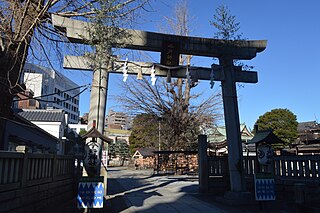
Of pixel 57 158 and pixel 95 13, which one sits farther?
pixel 57 158

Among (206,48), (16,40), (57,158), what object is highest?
(206,48)

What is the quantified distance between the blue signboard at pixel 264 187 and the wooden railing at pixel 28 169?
6145mm

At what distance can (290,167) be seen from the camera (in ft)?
33.5

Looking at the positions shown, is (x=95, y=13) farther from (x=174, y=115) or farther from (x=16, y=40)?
(x=174, y=115)

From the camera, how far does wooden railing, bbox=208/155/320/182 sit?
925cm

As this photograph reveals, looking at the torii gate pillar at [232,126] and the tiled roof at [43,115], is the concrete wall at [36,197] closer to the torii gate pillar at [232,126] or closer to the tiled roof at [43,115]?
the torii gate pillar at [232,126]

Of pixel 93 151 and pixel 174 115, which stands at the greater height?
pixel 174 115

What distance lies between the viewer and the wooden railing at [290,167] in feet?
30.3

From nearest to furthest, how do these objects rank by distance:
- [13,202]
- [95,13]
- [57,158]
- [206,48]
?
[13,202] → [95,13] → [57,158] → [206,48]

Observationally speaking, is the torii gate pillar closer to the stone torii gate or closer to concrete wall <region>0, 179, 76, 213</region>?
the stone torii gate

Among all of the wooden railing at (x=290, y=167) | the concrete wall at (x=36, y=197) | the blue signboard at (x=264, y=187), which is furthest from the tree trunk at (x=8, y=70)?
the wooden railing at (x=290, y=167)

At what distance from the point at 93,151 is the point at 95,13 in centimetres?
391

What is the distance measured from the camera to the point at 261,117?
49.1 meters

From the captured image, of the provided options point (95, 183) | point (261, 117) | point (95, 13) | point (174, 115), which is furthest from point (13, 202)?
point (261, 117)
